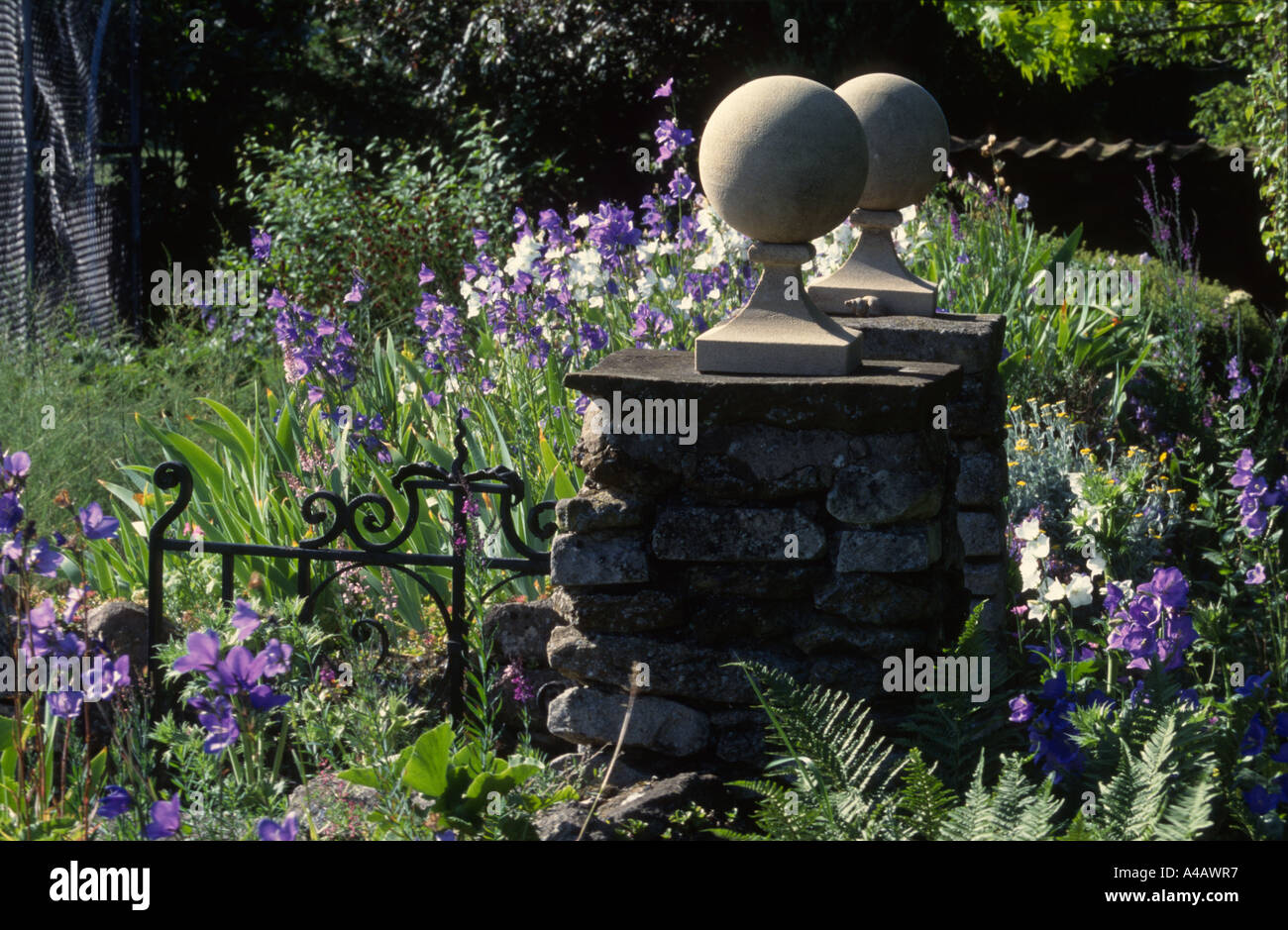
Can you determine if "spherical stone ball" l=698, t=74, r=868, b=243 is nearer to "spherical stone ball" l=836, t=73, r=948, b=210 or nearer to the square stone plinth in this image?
the square stone plinth

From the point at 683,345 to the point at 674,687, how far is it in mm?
2034

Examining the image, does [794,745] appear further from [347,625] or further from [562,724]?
[347,625]

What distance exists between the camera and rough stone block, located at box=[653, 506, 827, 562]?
2.51 metres

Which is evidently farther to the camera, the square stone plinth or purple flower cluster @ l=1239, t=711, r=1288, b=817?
the square stone plinth

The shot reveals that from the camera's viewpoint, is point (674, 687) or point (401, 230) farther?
point (401, 230)

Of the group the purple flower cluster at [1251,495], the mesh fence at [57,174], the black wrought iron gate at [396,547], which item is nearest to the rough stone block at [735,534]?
the black wrought iron gate at [396,547]

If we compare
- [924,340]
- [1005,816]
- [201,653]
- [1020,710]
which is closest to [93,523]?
[201,653]

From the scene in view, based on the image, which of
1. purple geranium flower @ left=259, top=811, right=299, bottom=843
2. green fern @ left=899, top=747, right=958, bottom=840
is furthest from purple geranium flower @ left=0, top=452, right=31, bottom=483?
green fern @ left=899, top=747, right=958, bottom=840

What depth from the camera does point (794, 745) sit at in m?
2.26

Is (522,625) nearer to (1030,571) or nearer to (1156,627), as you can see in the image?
(1030,571)

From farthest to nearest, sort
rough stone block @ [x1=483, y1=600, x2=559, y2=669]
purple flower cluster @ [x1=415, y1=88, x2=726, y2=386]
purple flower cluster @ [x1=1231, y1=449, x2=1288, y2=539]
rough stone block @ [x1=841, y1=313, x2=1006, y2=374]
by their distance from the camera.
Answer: purple flower cluster @ [x1=415, y1=88, x2=726, y2=386] < rough stone block @ [x1=841, y1=313, x2=1006, y2=374] < rough stone block @ [x1=483, y1=600, x2=559, y2=669] < purple flower cluster @ [x1=1231, y1=449, x2=1288, y2=539]

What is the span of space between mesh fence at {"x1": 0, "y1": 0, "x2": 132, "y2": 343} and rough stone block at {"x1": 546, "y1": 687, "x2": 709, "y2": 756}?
219 inches

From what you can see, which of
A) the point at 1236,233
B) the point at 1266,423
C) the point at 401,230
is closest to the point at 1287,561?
the point at 1266,423

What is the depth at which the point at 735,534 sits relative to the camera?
252 centimetres
